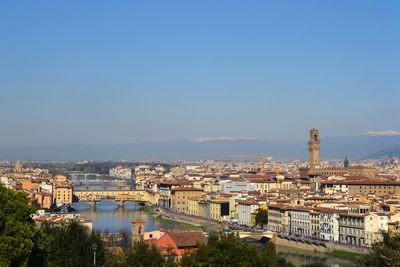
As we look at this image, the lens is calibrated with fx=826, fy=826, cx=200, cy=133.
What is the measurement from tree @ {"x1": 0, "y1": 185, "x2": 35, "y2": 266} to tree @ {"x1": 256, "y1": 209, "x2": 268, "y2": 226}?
79.8 feet

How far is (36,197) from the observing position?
4981 centimetres

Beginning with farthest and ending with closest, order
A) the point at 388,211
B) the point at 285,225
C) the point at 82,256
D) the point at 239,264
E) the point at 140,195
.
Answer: the point at 140,195
the point at 285,225
the point at 388,211
the point at 82,256
the point at 239,264

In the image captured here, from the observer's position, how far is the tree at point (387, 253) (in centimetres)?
1258

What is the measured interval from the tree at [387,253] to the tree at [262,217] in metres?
23.8

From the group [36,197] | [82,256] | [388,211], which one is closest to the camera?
[82,256]

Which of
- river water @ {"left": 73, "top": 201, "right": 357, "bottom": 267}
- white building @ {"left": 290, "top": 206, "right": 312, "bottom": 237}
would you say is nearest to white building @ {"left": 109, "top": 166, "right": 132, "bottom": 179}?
river water @ {"left": 73, "top": 201, "right": 357, "bottom": 267}

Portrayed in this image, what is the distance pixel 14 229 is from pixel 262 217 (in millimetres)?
25545

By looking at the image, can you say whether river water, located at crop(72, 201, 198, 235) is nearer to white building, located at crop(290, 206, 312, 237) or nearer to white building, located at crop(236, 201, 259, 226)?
white building, located at crop(236, 201, 259, 226)

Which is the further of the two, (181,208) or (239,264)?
(181,208)

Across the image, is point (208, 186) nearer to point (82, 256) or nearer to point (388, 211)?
point (388, 211)

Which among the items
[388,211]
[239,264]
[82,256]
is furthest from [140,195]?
[239,264]

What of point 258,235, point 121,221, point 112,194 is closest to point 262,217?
point 258,235

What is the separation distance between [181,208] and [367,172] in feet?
55.7

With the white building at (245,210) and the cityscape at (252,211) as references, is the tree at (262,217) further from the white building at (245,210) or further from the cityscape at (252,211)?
the white building at (245,210)
